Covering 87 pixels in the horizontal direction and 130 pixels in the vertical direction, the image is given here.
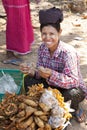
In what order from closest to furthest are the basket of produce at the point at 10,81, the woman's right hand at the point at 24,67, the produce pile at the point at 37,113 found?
the produce pile at the point at 37,113 → the woman's right hand at the point at 24,67 → the basket of produce at the point at 10,81

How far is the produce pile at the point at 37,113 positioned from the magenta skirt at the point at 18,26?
1.69 meters

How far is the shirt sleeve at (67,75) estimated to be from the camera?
309 centimetres

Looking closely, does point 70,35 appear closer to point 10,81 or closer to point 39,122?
→ point 10,81

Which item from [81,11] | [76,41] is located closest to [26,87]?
[76,41]

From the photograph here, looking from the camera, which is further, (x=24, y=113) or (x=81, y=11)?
(x=81, y=11)

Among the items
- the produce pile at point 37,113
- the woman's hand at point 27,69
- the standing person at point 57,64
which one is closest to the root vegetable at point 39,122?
the produce pile at point 37,113

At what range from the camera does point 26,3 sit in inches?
177

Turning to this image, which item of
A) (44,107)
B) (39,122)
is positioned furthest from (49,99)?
(39,122)

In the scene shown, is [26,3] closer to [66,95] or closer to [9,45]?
[9,45]

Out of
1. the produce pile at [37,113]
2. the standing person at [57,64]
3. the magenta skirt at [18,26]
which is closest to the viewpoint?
the produce pile at [37,113]

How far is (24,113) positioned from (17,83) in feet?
3.04

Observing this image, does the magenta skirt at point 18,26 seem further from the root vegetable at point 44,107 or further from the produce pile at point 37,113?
the root vegetable at point 44,107

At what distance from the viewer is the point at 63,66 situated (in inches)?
128

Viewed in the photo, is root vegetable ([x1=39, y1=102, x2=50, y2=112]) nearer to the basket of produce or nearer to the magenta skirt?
the basket of produce
